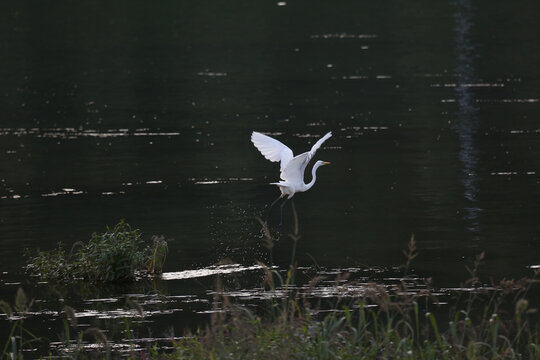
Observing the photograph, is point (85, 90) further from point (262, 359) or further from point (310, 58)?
point (262, 359)

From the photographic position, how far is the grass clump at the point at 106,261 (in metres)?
15.2

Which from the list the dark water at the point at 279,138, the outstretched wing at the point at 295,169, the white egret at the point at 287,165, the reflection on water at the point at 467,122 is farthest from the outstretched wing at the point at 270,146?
the reflection on water at the point at 467,122

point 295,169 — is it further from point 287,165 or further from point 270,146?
point 270,146

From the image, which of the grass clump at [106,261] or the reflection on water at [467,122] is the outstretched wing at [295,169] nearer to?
the reflection on water at [467,122]

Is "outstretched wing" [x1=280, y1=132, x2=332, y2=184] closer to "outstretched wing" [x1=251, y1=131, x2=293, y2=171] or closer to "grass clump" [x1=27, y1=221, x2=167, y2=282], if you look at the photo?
"outstretched wing" [x1=251, y1=131, x2=293, y2=171]

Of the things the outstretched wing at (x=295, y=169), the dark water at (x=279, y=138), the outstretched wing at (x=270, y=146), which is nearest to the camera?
the dark water at (x=279, y=138)

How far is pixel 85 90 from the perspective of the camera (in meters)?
37.8

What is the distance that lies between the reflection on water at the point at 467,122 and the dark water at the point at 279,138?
0.23 feet

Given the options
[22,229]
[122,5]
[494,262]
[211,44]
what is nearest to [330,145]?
[22,229]

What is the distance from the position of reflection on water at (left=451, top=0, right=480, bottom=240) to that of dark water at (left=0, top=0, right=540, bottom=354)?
7 cm

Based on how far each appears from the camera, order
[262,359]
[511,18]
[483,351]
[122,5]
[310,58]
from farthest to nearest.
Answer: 1. [122,5]
2. [511,18]
3. [310,58]
4. [483,351]
5. [262,359]

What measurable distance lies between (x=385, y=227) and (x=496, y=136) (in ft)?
32.2

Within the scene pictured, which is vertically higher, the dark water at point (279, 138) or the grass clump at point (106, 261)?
the dark water at point (279, 138)

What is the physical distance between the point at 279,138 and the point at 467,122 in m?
4.96
